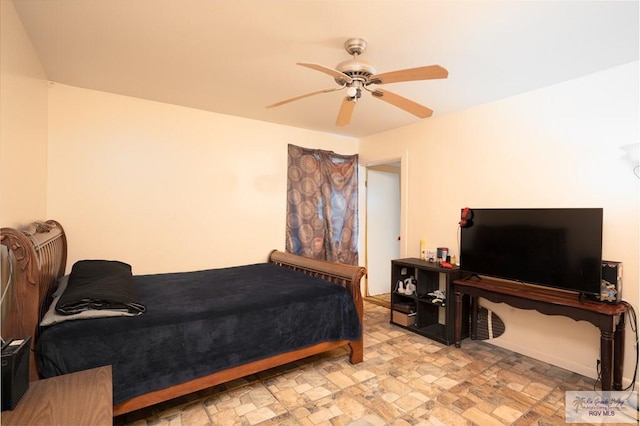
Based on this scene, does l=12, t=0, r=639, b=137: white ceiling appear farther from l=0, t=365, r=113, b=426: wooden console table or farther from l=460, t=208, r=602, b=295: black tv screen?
l=0, t=365, r=113, b=426: wooden console table

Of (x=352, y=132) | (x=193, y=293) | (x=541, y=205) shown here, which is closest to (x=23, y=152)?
(x=193, y=293)

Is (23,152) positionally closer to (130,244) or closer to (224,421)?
(130,244)

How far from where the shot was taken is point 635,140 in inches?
93.4

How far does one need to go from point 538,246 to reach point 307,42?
98.8 inches

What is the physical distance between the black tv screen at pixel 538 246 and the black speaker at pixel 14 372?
328cm

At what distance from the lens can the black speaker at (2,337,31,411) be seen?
1198 mm

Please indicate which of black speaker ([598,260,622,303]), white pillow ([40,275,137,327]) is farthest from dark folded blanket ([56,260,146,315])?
black speaker ([598,260,622,303])

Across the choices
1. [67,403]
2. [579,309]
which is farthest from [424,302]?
[67,403]

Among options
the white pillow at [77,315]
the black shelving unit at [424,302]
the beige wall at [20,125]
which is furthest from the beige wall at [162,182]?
the black shelving unit at [424,302]

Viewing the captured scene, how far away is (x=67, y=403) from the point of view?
4.26 ft

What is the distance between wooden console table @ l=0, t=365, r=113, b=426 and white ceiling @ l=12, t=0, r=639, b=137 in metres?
2.01

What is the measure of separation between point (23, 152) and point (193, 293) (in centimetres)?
149

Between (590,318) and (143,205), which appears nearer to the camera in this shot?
(590,318)

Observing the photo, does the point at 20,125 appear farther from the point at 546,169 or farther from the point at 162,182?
the point at 546,169
